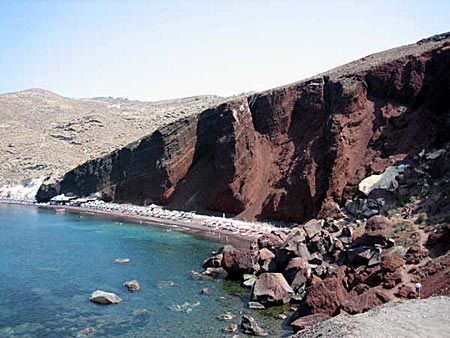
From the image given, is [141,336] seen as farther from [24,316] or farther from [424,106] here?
[424,106]

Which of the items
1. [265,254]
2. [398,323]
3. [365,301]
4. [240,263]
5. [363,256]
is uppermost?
[398,323]

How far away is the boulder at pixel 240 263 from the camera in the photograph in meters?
44.2

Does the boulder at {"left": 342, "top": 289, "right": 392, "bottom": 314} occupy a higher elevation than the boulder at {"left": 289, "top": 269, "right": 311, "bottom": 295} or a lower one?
higher

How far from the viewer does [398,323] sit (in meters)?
21.0

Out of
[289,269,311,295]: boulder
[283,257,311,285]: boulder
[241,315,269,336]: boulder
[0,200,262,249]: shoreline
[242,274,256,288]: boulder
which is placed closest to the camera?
[241,315,269,336]: boulder

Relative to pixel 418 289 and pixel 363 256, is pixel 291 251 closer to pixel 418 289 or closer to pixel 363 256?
pixel 363 256

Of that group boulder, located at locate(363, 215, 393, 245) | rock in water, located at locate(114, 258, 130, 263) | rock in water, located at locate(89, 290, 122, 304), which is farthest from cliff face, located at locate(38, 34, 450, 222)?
rock in water, located at locate(89, 290, 122, 304)

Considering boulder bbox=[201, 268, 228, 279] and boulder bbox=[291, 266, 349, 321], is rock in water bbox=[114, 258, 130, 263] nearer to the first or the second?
boulder bbox=[201, 268, 228, 279]

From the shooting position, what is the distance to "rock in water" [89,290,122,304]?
36156 mm

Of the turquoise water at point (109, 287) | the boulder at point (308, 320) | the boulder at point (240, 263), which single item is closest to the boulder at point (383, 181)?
the boulder at point (240, 263)

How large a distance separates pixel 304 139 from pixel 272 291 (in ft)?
132

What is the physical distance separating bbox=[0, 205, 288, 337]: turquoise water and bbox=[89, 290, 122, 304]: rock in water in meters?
0.68

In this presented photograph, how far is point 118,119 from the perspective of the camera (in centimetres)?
16762

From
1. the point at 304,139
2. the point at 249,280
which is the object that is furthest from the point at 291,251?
the point at 304,139
